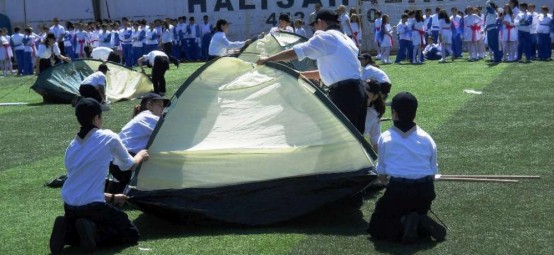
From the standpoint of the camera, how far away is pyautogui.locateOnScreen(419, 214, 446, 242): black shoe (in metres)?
8.59

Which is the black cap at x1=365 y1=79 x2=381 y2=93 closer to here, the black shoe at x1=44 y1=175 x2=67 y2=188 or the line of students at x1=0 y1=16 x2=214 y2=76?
the black shoe at x1=44 y1=175 x2=67 y2=188

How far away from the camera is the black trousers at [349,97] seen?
10.5 metres

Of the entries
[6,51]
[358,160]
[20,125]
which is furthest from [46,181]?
[6,51]

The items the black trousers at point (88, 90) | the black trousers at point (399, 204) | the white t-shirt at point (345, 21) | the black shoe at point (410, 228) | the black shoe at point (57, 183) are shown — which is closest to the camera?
the black shoe at point (410, 228)

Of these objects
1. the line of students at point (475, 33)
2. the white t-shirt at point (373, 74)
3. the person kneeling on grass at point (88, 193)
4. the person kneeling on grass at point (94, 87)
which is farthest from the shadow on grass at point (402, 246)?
the line of students at point (475, 33)

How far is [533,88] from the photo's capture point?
69.7 ft

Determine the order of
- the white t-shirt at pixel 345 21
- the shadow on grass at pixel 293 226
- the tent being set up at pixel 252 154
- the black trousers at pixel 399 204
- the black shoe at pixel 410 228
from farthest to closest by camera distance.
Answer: the white t-shirt at pixel 345 21
the tent being set up at pixel 252 154
the shadow on grass at pixel 293 226
the black trousers at pixel 399 204
the black shoe at pixel 410 228

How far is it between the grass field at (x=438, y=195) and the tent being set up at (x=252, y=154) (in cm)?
26

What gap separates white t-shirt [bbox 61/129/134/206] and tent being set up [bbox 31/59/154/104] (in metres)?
14.2

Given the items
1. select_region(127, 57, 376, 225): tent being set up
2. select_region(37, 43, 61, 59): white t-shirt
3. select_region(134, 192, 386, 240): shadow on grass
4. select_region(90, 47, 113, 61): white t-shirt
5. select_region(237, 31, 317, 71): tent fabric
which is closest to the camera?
select_region(134, 192, 386, 240): shadow on grass

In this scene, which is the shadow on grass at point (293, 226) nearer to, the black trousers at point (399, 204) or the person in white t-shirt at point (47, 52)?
the black trousers at point (399, 204)

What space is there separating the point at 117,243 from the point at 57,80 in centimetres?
1530

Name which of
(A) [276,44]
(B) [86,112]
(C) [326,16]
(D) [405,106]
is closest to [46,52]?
(A) [276,44]

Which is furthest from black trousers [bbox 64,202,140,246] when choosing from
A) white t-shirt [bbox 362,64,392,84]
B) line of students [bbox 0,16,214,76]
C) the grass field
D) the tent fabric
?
line of students [bbox 0,16,214,76]
